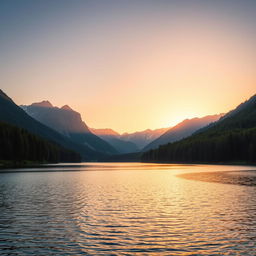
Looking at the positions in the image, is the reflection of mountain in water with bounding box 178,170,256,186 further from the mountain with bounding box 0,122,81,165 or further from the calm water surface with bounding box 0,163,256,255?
the mountain with bounding box 0,122,81,165

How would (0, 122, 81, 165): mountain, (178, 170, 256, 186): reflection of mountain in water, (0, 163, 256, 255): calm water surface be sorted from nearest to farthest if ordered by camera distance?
(0, 163, 256, 255): calm water surface
(178, 170, 256, 186): reflection of mountain in water
(0, 122, 81, 165): mountain

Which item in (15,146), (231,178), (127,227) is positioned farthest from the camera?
(15,146)

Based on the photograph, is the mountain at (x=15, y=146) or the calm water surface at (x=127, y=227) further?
the mountain at (x=15, y=146)

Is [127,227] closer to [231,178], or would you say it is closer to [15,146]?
[231,178]

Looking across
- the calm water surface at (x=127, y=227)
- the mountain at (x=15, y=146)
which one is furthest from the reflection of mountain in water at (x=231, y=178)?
the mountain at (x=15, y=146)

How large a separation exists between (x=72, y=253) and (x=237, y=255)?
9.18 m

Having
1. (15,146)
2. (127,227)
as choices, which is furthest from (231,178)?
(15,146)

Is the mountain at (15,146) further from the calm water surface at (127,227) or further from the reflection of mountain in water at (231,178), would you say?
the calm water surface at (127,227)

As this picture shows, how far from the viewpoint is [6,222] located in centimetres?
2891

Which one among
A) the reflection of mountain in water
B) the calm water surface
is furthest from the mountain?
the calm water surface

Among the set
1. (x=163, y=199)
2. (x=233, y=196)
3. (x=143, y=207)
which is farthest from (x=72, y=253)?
(x=233, y=196)

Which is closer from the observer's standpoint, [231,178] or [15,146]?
[231,178]

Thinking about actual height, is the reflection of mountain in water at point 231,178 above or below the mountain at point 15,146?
below

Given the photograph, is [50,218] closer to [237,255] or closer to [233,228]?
[233,228]
